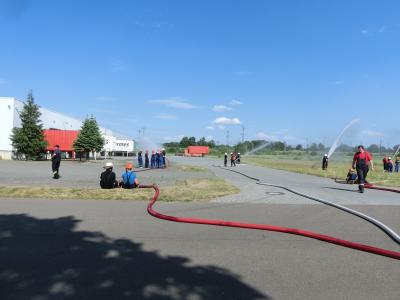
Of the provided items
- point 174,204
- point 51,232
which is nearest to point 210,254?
point 51,232

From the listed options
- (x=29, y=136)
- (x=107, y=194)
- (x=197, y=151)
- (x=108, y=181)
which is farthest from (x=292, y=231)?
(x=197, y=151)

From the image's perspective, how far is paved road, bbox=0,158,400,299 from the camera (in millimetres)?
4574

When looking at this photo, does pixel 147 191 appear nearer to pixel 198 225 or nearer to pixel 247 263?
pixel 198 225

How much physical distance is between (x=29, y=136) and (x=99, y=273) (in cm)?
5078

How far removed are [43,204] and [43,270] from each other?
5898 mm

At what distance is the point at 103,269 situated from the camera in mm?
5246

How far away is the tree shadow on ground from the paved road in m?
0.01

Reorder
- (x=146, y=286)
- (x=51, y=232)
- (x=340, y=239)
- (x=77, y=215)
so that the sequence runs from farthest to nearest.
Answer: (x=77, y=215), (x=51, y=232), (x=340, y=239), (x=146, y=286)

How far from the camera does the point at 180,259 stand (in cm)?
579

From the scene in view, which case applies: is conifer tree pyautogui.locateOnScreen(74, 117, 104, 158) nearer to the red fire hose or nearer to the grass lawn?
the grass lawn

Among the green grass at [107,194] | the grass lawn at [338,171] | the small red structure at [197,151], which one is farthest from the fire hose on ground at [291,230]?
the small red structure at [197,151]

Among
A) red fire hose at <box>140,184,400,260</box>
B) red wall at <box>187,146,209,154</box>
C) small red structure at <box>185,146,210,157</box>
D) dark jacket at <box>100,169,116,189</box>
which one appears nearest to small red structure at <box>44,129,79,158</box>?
dark jacket at <box>100,169,116,189</box>

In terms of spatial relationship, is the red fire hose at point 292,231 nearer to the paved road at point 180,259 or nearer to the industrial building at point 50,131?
the paved road at point 180,259

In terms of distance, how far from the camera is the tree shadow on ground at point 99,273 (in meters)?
4.44
